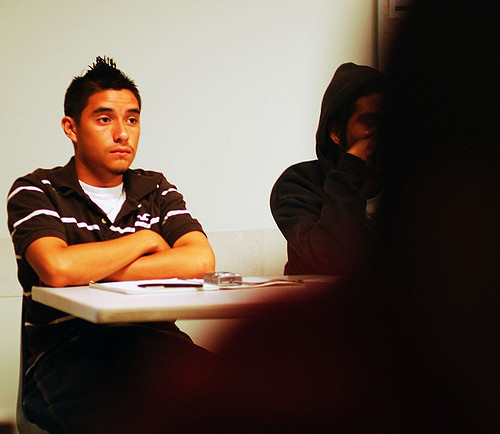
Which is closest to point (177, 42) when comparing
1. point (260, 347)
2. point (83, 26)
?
point (83, 26)

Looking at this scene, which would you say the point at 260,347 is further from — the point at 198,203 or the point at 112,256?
the point at 198,203

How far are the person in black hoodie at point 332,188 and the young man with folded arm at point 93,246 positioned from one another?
1.16ft

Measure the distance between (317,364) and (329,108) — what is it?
5.79 ft

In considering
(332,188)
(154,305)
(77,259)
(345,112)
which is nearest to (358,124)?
(345,112)

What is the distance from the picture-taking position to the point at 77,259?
5.05ft

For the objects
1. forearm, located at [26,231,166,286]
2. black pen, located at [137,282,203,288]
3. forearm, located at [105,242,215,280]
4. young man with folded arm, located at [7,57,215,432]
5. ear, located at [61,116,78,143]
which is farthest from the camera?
ear, located at [61,116,78,143]

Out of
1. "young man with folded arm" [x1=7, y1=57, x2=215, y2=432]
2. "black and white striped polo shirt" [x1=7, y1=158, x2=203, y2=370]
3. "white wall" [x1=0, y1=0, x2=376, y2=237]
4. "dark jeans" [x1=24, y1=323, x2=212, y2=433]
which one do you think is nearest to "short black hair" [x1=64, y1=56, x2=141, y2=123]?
"young man with folded arm" [x1=7, y1=57, x2=215, y2=432]

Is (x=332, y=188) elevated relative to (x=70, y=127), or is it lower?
lower

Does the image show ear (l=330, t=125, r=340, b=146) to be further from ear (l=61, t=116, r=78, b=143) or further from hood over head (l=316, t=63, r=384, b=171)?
ear (l=61, t=116, r=78, b=143)

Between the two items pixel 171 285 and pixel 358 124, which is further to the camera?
pixel 358 124

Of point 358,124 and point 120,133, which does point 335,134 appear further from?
point 120,133

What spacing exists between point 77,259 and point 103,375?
410 millimetres

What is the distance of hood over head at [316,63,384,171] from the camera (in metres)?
2.08

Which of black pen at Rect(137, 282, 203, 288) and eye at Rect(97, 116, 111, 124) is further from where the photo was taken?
eye at Rect(97, 116, 111, 124)
